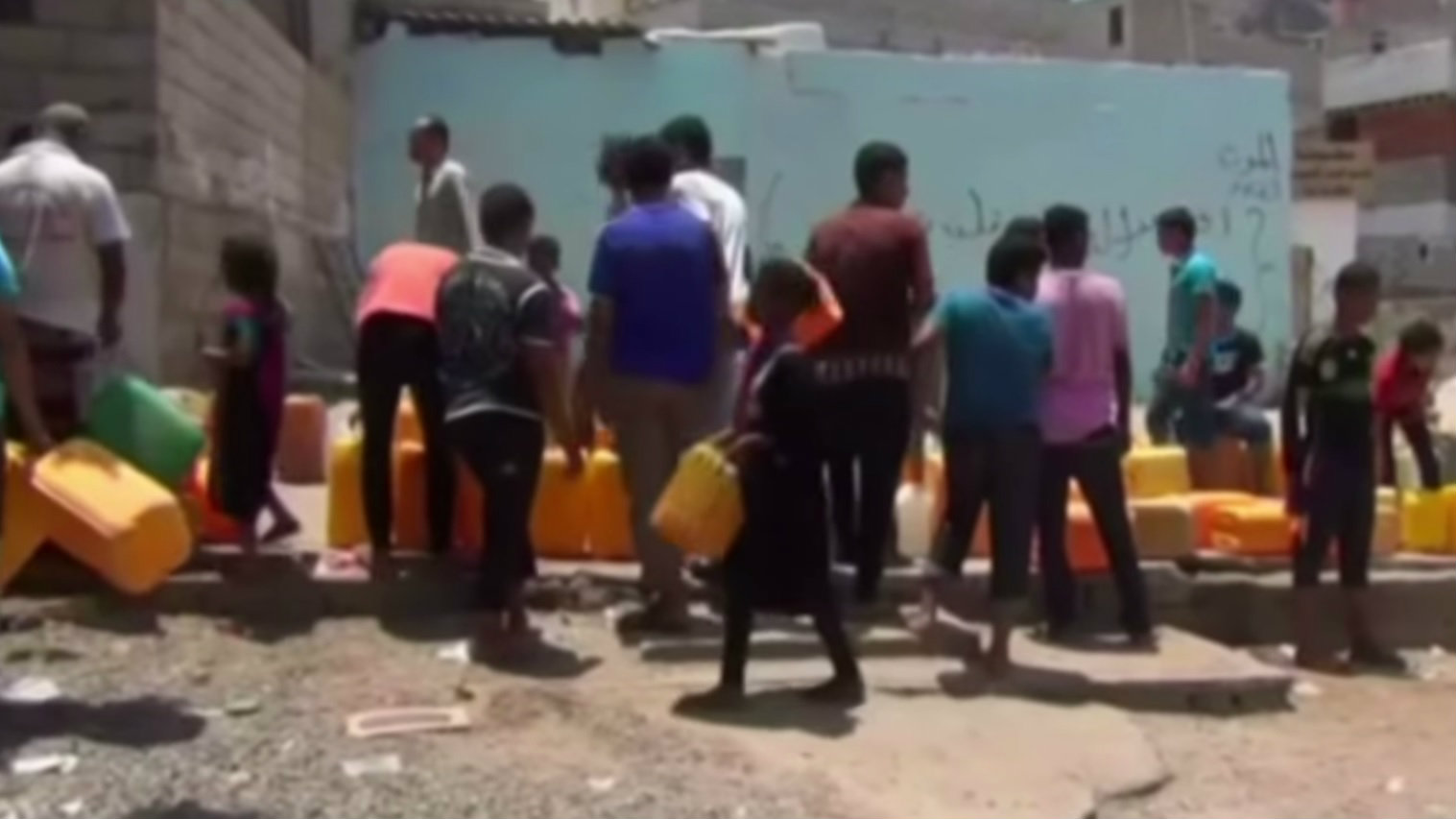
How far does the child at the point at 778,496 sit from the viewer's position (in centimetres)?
770

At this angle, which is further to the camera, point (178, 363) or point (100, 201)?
point (178, 363)

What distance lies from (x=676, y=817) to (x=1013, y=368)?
2.39 metres

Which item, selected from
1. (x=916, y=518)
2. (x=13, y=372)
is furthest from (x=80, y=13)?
(x=916, y=518)

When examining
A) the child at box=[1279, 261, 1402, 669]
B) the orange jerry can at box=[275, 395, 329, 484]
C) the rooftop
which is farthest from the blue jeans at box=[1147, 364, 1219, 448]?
the rooftop

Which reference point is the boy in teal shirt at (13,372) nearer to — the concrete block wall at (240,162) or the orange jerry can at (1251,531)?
the concrete block wall at (240,162)

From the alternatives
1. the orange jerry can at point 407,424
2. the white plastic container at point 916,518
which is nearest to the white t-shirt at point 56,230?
the orange jerry can at point 407,424

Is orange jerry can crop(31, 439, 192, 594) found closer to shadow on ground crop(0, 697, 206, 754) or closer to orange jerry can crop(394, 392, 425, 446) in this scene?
shadow on ground crop(0, 697, 206, 754)

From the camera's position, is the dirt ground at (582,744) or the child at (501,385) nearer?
the dirt ground at (582,744)

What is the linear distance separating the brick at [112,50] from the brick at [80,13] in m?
0.05

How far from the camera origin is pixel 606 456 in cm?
934

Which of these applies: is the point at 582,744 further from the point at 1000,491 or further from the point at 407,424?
the point at 407,424

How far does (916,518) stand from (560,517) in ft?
4.92

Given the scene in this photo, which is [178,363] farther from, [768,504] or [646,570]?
[768,504]

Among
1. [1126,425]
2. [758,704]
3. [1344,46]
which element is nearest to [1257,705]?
[1126,425]
